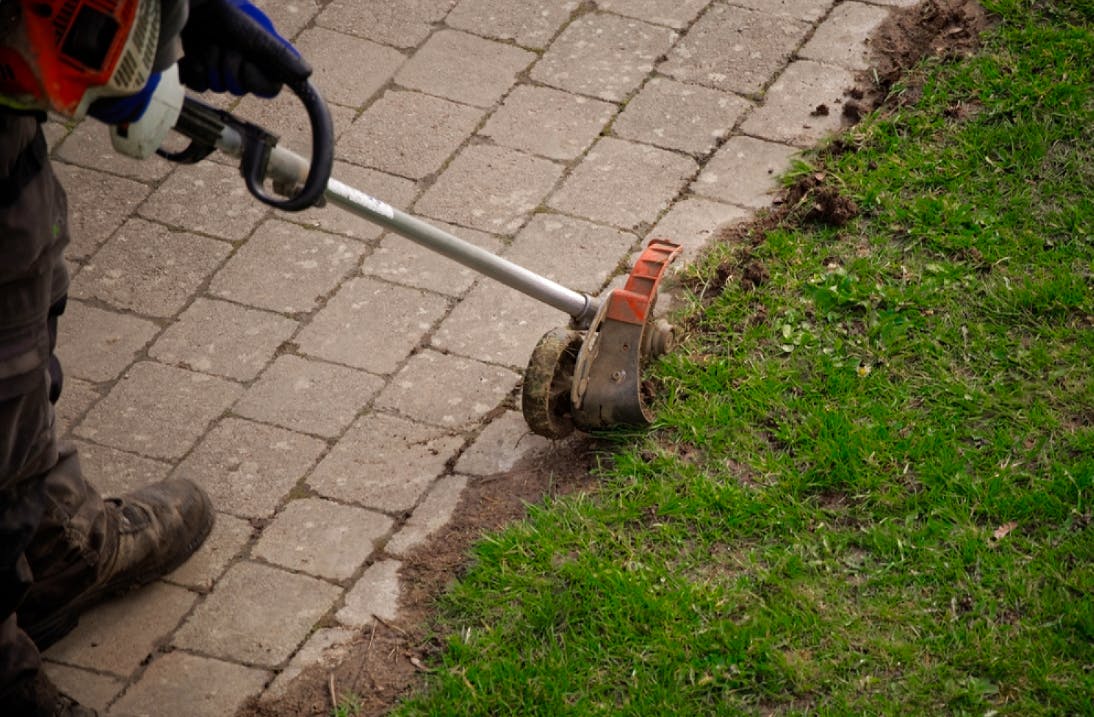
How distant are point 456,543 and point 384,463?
1.31 ft

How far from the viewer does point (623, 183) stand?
4715 mm

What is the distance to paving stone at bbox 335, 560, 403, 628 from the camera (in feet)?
11.4

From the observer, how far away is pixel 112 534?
11.3ft

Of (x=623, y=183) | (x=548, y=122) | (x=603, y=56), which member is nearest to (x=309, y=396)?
(x=623, y=183)

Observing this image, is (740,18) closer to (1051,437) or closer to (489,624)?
(1051,437)

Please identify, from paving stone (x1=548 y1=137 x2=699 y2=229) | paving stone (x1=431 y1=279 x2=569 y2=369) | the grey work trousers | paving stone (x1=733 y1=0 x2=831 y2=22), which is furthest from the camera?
paving stone (x1=733 y1=0 x2=831 y2=22)

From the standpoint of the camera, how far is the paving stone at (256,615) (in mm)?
3420

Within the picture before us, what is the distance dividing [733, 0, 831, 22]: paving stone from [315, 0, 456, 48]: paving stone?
1.24m

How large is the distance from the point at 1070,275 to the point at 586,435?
1555mm

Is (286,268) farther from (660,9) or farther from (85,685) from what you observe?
(660,9)

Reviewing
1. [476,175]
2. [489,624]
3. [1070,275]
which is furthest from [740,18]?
[489,624]

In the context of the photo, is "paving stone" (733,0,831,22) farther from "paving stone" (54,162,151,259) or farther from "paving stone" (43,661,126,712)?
"paving stone" (43,661,126,712)

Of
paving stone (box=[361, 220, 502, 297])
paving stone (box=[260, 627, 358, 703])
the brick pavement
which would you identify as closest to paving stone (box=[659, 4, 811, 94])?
the brick pavement

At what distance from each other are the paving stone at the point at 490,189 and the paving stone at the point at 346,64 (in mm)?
578
